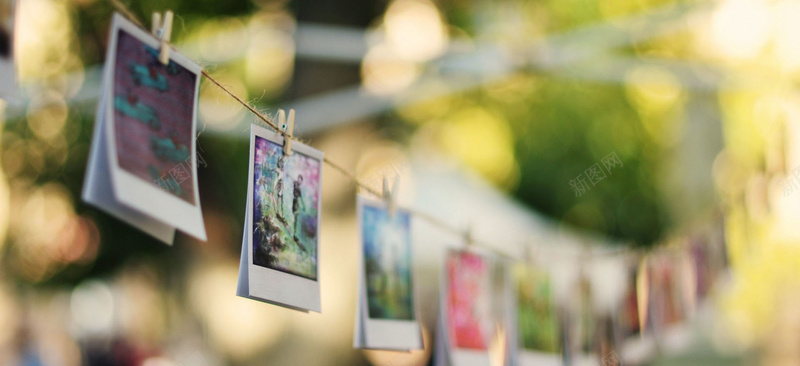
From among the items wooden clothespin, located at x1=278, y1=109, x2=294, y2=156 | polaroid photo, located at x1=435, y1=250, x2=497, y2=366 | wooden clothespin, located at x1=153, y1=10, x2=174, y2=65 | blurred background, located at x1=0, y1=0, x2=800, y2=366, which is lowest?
polaroid photo, located at x1=435, y1=250, x2=497, y2=366

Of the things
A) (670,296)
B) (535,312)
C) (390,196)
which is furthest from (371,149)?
(390,196)

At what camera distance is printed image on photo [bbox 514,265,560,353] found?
6.94 ft

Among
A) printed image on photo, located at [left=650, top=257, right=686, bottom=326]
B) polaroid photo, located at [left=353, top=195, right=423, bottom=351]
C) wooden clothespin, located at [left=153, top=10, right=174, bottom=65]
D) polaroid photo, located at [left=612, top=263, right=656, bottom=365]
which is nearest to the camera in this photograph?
wooden clothespin, located at [left=153, top=10, right=174, bottom=65]

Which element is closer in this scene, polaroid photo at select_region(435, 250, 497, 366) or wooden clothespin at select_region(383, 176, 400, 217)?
wooden clothespin at select_region(383, 176, 400, 217)

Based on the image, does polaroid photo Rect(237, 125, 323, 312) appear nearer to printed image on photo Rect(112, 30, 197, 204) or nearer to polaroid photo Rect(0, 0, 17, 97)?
printed image on photo Rect(112, 30, 197, 204)

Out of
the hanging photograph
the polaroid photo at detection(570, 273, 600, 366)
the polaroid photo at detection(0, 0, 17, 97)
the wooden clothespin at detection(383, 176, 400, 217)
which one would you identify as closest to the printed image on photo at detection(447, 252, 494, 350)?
the wooden clothespin at detection(383, 176, 400, 217)

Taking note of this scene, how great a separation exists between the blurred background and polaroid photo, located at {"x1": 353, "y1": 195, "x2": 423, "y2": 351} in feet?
0.47

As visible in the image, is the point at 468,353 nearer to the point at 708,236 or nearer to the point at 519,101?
the point at 708,236

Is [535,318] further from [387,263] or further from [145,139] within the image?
[145,139]

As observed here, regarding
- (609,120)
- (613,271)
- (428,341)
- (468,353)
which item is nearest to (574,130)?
(609,120)

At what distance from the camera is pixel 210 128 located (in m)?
3.58

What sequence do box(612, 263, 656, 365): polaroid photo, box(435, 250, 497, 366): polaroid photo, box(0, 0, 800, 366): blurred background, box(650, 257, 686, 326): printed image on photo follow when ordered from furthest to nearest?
box(0, 0, 800, 366): blurred background < box(650, 257, 686, 326): printed image on photo < box(612, 263, 656, 365): polaroid photo < box(435, 250, 497, 366): polaroid photo

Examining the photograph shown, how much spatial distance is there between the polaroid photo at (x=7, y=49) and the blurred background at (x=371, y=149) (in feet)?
0.99

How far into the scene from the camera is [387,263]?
1572mm
